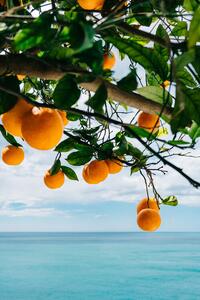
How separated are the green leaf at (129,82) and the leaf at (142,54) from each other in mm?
35

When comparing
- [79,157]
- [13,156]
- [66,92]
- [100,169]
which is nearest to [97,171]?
[100,169]

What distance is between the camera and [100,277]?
86.6ft

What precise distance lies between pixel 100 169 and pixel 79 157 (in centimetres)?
12

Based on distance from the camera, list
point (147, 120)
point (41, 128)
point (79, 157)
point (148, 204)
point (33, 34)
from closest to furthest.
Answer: point (33, 34) → point (41, 128) → point (147, 120) → point (79, 157) → point (148, 204)

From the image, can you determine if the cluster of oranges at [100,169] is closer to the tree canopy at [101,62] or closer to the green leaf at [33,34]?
the tree canopy at [101,62]

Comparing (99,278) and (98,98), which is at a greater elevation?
(99,278)

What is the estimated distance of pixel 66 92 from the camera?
1.85ft

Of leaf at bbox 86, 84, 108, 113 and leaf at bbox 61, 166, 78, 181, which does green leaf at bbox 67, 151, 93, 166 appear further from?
leaf at bbox 86, 84, 108, 113

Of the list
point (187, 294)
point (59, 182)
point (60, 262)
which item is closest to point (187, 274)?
point (187, 294)

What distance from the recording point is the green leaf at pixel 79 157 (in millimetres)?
1039

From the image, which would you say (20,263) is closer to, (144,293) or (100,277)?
(100,277)

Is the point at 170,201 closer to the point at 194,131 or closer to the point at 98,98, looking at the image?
the point at 194,131

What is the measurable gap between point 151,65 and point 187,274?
27134 millimetres

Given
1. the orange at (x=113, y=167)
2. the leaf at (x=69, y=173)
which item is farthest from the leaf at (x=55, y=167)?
the orange at (x=113, y=167)
